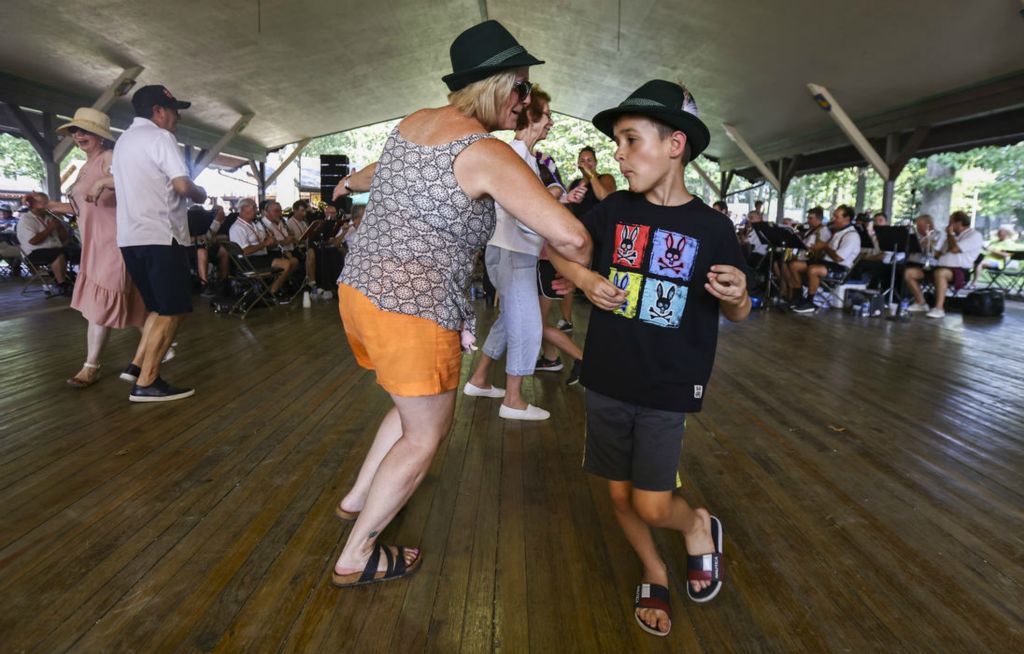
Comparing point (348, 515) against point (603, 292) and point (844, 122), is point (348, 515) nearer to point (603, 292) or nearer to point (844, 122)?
point (603, 292)

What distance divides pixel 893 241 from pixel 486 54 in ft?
25.9

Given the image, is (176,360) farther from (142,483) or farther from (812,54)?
(812,54)

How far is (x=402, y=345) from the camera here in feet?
4.57

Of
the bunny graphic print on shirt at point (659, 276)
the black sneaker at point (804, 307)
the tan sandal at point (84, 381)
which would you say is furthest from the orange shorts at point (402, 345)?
the black sneaker at point (804, 307)

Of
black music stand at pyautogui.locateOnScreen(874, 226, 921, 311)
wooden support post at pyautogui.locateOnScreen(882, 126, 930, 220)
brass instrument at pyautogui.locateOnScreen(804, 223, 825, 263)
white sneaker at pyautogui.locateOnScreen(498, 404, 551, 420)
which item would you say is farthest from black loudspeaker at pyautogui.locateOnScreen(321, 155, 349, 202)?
white sneaker at pyautogui.locateOnScreen(498, 404, 551, 420)

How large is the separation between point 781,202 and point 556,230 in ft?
44.1

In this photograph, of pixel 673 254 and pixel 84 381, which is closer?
pixel 673 254

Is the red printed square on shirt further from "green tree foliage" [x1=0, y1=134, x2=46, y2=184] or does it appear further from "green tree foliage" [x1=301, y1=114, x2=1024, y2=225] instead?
"green tree foliage" [x1=0, y1=134, x2=46, y2=184]

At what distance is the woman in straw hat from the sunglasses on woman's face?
110 inches

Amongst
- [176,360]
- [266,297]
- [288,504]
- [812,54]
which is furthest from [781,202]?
[288,504]

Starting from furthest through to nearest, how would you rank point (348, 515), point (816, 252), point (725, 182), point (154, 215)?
A: point (725, 182) < point (816, 252) < point (154, 215) < point (348, 515)

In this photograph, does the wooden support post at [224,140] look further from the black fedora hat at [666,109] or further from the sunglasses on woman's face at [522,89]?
the black fedora hat at [666,109]

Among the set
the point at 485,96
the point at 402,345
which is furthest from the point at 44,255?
the point at 485,96

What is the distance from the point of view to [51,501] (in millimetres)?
2061
